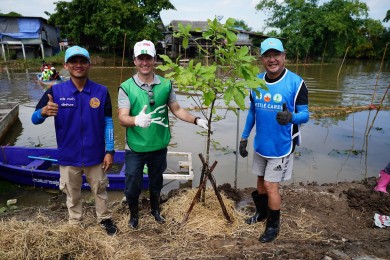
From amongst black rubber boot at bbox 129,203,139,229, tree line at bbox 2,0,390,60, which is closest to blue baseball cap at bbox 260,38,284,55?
black rubber boot at bbox 129,203,139,229

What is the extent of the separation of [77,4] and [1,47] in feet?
32.1

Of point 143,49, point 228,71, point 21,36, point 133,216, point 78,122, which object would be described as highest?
point 21,36

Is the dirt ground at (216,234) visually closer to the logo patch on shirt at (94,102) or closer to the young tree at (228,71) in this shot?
the logo patch on shirt at (94,102)

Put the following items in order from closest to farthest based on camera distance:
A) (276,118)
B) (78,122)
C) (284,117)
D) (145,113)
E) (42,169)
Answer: (284,117), (276,118), (78,122), (145,113), (42,169)

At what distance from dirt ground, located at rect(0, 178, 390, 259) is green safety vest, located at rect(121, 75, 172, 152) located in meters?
1.08

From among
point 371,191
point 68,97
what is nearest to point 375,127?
point 371,191

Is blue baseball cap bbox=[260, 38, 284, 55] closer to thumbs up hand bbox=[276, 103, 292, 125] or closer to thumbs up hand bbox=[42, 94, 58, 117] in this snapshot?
thumbs up hand bbox=[276, 103, 292, 125]

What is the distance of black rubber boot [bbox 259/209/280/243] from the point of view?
134 inches

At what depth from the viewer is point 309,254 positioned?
301 centimetres

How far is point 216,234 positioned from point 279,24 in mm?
39627

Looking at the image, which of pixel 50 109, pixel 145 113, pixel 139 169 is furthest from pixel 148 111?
pixel 50 109

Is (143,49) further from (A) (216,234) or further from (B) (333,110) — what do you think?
(B) (333,110)

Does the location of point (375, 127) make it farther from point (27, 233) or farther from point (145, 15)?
point (145, 15)

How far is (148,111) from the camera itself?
3307 millimetres
